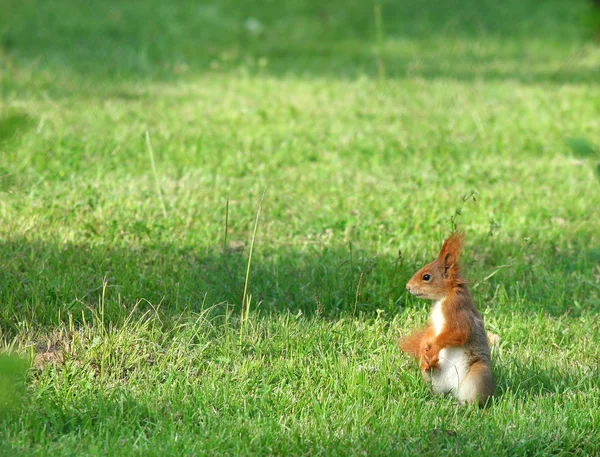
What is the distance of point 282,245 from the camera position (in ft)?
16.8

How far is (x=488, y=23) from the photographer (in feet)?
40.3

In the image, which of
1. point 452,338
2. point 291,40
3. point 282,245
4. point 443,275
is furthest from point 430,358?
point 291,40

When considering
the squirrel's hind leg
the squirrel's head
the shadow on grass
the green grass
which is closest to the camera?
the green grass

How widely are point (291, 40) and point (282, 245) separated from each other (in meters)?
6.65

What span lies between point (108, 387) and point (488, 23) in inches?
393

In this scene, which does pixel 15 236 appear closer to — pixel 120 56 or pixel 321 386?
pixel 321 386

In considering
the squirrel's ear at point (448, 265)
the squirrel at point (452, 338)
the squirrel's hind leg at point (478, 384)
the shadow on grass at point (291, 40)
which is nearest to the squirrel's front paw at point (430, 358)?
the squirrel at point (452, 338)

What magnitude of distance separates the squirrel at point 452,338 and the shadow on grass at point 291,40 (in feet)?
17.7

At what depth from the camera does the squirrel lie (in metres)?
3.48

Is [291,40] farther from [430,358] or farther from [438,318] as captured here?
[430,358]

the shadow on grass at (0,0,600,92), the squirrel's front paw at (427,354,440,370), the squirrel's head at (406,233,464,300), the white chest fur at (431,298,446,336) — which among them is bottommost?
the squirrel's front paw at (427,354,440,370)

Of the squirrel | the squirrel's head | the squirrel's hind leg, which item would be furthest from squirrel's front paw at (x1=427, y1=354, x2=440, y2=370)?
the squirrel's head

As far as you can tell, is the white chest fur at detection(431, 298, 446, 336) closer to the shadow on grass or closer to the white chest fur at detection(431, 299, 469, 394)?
the white chest fur at detection(431, 299, 469, 394)

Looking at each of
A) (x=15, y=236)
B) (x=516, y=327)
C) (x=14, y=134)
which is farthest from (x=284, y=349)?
(x=14, y=134)
